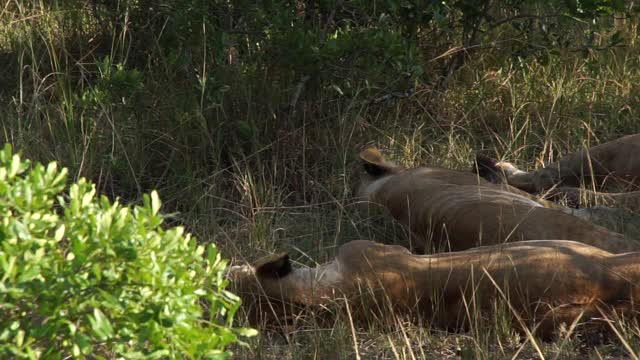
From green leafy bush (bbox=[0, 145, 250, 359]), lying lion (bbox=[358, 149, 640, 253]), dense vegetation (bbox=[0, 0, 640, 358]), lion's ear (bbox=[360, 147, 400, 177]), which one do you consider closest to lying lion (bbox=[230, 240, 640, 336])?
lying lion (bbox=[358, 149, 640, 253])

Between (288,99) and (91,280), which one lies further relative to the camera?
(288,99)

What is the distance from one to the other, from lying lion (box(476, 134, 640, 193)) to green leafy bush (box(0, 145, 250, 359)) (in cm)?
323

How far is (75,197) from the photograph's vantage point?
2.92 m

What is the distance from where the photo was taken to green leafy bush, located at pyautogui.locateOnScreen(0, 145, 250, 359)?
280cm

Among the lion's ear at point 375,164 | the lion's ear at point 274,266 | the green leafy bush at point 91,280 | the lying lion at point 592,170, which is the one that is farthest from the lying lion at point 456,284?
the lying lion at point 592,170

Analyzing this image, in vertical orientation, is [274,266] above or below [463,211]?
above

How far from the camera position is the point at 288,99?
614cm

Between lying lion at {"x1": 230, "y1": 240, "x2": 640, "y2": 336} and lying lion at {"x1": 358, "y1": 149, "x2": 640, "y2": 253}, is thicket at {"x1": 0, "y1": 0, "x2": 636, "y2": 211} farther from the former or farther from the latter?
lying lion at {"x1": 230, "y1": 240, "x2": 640, "y2": 336}

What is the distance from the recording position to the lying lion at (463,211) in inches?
196

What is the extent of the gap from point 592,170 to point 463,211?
1.03m

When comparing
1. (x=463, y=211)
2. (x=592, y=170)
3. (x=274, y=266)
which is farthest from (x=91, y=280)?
(x=592, y=170)

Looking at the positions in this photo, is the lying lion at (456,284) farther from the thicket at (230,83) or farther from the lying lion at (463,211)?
the thicket at (230,83)

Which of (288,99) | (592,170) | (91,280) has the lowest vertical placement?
(592,170)

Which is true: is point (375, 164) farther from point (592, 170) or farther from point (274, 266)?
point (274, 266)
